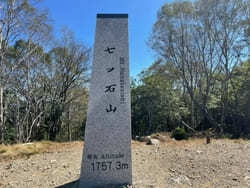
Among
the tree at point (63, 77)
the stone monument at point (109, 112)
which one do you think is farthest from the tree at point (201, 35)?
the stone monument at point (109, 112)

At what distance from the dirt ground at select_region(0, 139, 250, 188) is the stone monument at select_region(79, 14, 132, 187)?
0.53 m

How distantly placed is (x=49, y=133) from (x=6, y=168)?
297 inches

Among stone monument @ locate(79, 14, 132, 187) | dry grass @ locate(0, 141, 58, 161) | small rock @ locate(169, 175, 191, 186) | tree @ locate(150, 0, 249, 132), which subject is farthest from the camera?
tree @ locate(150, 0, 249, 132)

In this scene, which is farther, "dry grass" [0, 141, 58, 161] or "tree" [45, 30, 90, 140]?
"tree" [45, 30, 90, 140]

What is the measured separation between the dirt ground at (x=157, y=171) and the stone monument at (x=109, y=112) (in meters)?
0.53

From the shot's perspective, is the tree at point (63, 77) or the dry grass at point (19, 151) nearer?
the dry grass at point (19, 151)

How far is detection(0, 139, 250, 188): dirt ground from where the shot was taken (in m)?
2.69

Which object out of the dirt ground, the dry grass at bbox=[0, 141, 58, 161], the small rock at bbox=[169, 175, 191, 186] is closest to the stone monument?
the dirt ground

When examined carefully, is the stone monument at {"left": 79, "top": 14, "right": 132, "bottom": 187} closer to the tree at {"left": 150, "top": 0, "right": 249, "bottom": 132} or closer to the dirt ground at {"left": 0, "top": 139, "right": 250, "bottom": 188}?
the dirt ground at {"left": 0, "top": 139, "right": 250, "bottom": 188}

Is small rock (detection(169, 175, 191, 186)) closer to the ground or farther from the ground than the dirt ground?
farther from the ground

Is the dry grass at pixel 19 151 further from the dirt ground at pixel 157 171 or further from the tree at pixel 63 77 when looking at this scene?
the tree at pixel 63 77

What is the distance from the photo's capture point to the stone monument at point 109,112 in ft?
8.34

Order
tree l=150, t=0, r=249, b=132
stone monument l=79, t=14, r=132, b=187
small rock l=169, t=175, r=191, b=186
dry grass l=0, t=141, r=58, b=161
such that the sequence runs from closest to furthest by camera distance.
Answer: stone monument l=79, t=14, r=132, b=187 < small rock l=169, t=175, r=191, b=186 < dry grass l=0, t=141, r=58, b=161 < tree l=150, t=0, r=249, b=132

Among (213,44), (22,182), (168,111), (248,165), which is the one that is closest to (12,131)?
(22,182)
